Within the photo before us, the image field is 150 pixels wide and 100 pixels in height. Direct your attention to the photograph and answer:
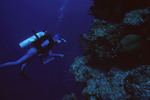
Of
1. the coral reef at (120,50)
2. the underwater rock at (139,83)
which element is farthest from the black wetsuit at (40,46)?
the underwater rock at (139,83)

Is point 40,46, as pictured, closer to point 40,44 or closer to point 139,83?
point 40,44

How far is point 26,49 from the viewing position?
871 inches

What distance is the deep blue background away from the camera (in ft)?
59.8

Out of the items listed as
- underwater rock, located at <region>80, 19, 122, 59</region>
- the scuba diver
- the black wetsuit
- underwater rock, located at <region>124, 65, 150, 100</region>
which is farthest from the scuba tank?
underwater rock, located at <region>124, 65, 150, 100</region>

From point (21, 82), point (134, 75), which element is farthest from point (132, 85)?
point (21, 82)

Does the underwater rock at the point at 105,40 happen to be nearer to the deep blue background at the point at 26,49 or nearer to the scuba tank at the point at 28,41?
the scuba tank at the point at 28,41

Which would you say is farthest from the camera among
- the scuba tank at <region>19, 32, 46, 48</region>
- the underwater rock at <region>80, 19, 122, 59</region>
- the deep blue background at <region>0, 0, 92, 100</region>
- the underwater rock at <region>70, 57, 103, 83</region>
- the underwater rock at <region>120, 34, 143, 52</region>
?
the deep blue background at <region>0, 0, 92, 100</region>

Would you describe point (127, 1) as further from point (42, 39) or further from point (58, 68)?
point (58, 68)

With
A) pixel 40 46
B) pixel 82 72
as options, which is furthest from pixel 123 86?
pixel 40 46

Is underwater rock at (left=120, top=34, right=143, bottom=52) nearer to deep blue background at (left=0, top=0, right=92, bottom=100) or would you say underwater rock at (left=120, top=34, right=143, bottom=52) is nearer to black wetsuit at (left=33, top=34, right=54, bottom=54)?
black wetsuit at (left=33, top=34, right=54, bottom=54)

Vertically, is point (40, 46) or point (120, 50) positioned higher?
point (40, 46)

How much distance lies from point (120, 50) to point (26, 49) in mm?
21909

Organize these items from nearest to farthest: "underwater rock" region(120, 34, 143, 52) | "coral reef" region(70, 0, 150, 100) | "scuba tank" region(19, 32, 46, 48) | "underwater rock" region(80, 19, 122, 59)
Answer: "coral reef" region(70, 0, 150, 100), "underwater rock" region(120, 34, 143, 52), "underwater rock" region(80, 19, 122, 59), "scuba tank" region(19, 32, 46, 48)

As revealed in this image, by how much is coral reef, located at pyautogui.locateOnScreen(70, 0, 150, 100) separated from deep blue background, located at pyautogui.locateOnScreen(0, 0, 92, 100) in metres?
7.30
